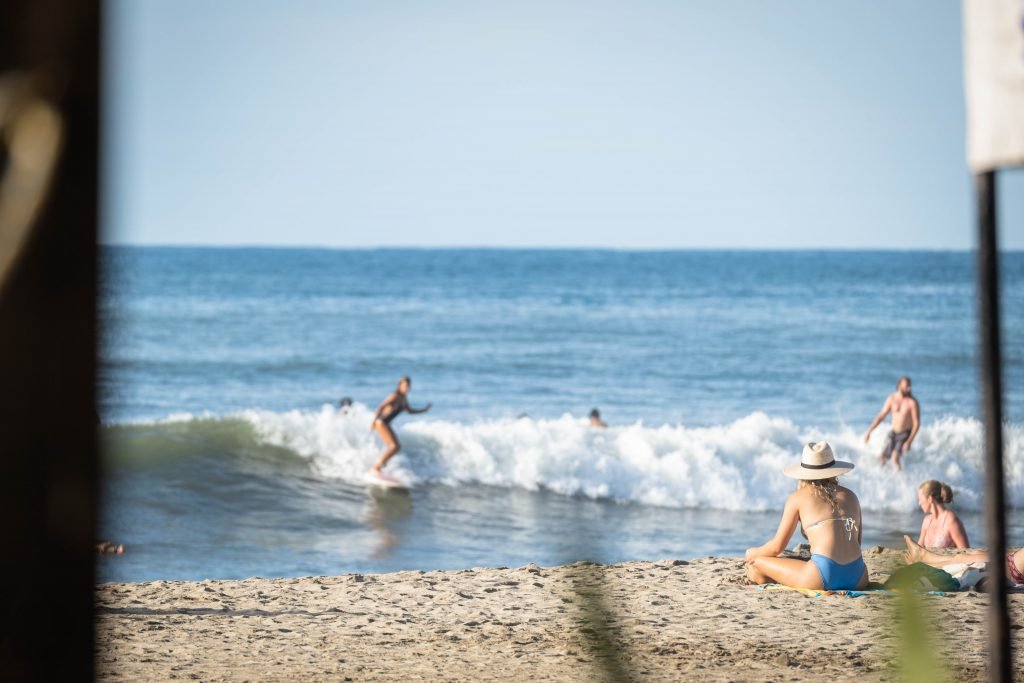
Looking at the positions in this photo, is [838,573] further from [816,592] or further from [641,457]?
[641,457]

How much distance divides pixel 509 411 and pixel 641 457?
6255 mm

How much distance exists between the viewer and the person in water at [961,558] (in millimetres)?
7797

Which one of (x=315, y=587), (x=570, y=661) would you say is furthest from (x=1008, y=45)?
(x=315, y=587)

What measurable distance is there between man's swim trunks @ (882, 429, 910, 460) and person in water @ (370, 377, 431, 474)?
654cm

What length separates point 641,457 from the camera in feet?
59.2

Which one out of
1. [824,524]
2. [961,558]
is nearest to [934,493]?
[961,558]

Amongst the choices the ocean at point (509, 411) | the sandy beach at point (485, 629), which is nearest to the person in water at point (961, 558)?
the sandy beach at point (485, 629)

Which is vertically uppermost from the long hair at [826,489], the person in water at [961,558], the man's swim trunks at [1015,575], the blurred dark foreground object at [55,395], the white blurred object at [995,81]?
the white blurred object at [995,81]

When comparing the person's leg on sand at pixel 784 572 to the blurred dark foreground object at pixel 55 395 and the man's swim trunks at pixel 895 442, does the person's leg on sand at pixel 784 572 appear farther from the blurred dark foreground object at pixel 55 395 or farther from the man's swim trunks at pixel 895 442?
the man's swim trunks at pixel 895 442

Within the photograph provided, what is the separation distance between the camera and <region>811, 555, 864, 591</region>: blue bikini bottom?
758 centimetres

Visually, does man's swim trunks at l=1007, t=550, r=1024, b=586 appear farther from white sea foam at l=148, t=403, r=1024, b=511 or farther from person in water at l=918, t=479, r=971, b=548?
white sea foam at l=148, t=403, r=1024, b=511

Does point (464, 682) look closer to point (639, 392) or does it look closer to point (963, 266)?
point (639, 392)

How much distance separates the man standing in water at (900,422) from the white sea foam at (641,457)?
0.28 m

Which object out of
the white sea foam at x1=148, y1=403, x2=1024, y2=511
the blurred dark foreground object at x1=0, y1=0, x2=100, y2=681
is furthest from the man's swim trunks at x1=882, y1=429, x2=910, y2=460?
the blurred dark foreground object at x1=0, y1=0, x2=100, y2=681
